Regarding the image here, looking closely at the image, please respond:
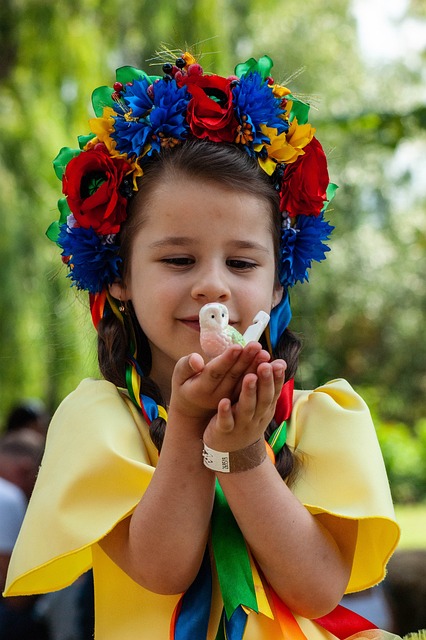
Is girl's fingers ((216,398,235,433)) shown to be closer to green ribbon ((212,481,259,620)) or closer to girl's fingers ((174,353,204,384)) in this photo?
girl's fingers ((174,353,204,384))

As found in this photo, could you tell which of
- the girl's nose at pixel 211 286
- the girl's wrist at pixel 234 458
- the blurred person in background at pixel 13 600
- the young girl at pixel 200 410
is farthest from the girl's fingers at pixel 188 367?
the blurred person in background at pixel 13 600

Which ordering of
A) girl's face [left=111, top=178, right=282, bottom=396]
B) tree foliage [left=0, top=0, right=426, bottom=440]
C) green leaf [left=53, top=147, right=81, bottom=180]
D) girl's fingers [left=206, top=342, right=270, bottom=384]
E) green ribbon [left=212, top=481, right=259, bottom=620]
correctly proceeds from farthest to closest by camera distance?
tree foliage [left=0, top=0, right=426, bottom=440] → green leaf [left=53, top=147, right=81, bottom=180] → girl's face [left=111, top=178, right=282, bottom=396] → green ribbon [left=212, top=481, right=259, bottom=620] → girl's fingers [left=206, top=342, right=270, bottom=384]

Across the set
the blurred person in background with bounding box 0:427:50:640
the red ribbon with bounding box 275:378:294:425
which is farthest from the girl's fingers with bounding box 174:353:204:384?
the blurred person in background with bounding box 0:427:50:640

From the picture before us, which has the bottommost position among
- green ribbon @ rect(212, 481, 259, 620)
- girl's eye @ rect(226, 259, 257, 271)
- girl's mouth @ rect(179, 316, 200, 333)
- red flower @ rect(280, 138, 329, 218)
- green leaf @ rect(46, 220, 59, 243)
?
green ribbon @ rect(212, 481, 259, 620)

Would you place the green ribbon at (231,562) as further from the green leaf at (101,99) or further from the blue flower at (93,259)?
the green leaf at (101,99)

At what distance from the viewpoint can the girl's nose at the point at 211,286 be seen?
184 centimetres

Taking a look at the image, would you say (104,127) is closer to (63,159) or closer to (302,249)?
(63,159)

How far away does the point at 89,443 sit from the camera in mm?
1911

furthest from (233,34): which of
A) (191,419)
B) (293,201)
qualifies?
(191,419)

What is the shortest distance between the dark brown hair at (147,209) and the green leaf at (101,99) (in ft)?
0.81

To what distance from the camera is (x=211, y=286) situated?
6.03 feet

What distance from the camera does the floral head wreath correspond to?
206 centimetres

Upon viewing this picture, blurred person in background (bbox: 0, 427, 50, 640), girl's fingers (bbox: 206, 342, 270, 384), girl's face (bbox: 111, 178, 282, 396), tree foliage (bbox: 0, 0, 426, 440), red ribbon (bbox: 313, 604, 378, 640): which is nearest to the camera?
girl's fingers (bbox: 206, 342, 270, 384)

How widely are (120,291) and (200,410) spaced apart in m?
0.58
